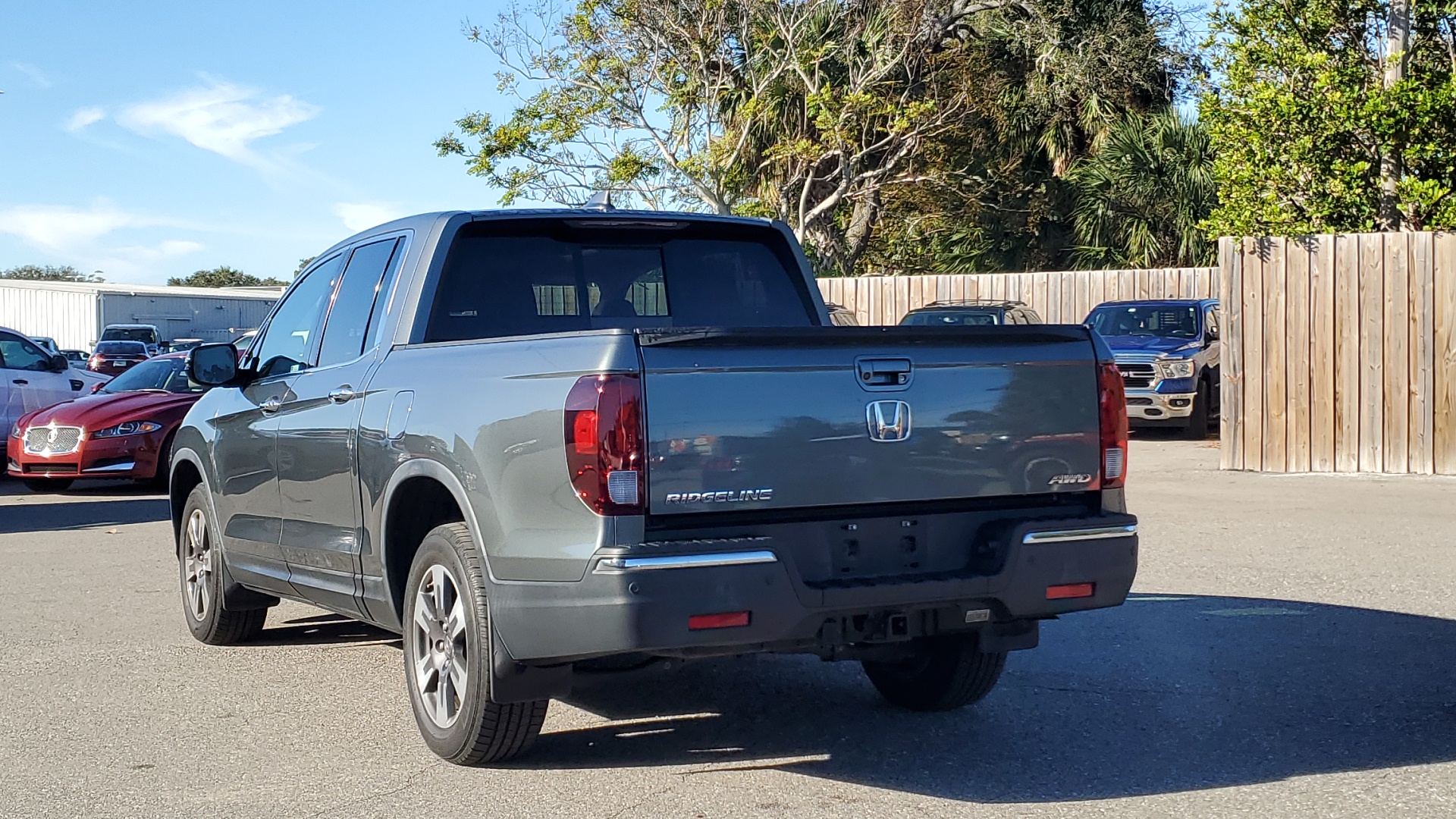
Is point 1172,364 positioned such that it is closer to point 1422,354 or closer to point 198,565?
point 1422,354

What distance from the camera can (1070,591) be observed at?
5148mm

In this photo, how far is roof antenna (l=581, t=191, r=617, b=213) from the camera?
6473 mm

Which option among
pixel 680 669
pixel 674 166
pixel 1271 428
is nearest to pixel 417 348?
pixel 680 669

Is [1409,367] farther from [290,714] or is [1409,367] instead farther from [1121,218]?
[1121,218]

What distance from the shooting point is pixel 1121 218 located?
103ft

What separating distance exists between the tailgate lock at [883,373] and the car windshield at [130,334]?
1743 inches

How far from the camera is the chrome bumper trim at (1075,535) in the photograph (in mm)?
5062

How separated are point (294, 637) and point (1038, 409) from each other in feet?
14.2

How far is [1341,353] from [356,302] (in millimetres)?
11119

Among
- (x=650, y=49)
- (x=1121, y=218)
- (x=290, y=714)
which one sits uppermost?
(x=650, y=49)

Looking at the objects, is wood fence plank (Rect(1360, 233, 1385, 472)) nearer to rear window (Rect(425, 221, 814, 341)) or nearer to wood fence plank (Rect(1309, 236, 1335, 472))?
wood fence plank (Rect(1309, 236, 1335, 472))

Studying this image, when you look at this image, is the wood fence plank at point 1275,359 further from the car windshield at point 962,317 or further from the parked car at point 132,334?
the parked car at point 132,334

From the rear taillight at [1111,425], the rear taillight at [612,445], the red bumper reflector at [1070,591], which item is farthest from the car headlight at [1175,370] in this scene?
the rear taillight at [612,445]

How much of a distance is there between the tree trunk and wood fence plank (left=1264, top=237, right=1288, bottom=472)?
13.9ft
